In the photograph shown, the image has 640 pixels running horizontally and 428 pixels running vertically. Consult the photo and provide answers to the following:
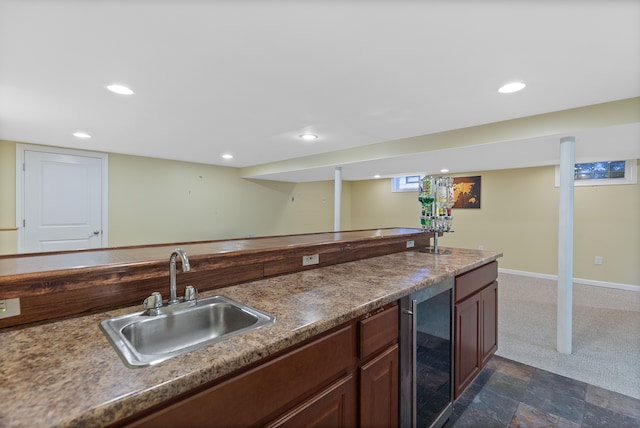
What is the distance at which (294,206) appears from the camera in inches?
290

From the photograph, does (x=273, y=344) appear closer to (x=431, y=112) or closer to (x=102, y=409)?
(x=102, y=409)

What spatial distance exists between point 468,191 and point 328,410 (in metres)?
6.07

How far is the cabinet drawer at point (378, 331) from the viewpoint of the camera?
1.14 metres

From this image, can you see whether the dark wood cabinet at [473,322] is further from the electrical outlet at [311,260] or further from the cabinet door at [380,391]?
the electrical outlet at [311,260]

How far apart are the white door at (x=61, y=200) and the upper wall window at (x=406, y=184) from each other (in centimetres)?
604

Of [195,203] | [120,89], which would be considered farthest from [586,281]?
[195,203]

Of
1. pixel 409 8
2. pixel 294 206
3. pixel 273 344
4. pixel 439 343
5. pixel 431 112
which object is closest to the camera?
pixel 273 344

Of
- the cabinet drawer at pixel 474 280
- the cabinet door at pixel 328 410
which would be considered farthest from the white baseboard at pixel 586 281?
the cabinet door at pixel 328 410

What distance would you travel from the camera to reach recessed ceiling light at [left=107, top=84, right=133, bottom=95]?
213 centimetres

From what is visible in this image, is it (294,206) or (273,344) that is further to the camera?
(294,206)

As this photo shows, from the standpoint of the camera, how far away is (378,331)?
1213 millimetres

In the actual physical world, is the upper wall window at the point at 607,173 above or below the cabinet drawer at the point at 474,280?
above

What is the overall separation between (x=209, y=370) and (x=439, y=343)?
1.34 m

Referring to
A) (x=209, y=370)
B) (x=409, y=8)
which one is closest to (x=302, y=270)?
(x=209, y=370)
